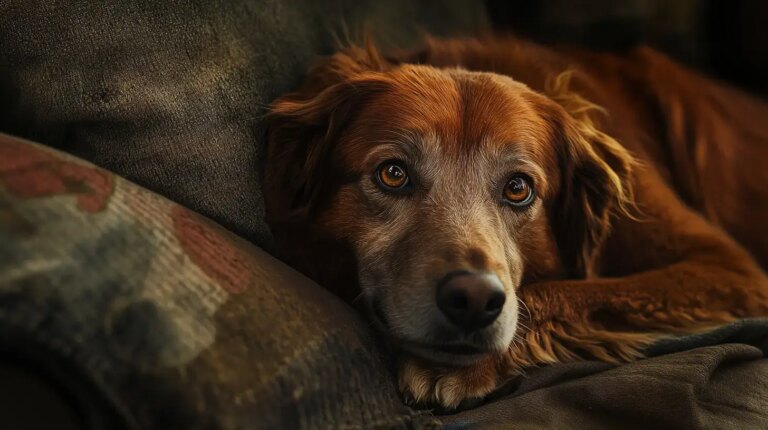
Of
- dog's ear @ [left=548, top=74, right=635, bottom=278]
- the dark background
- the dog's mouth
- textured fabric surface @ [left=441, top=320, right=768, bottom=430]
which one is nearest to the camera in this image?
textured fabric surface @ [left=441, top=320, right=768, bottom=430]

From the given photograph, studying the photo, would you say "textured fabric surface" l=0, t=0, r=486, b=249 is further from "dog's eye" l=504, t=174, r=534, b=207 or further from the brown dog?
"dog's eye" l=504, t=174, r=534, b=207

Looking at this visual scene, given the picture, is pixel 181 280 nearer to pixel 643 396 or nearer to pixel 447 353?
pixel 447 353

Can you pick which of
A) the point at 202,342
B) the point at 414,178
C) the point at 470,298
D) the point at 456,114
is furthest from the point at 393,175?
the point at 202,342

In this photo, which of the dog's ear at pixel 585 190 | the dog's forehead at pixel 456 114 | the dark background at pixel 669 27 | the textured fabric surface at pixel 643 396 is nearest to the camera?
the textured fabric surface at pixel 643 396

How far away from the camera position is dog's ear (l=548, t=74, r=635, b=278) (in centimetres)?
188

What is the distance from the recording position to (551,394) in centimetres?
151

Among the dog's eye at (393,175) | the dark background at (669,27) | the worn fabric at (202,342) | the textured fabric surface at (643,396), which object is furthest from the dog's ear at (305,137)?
the dark background at (669,27)

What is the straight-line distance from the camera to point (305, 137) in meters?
1.81

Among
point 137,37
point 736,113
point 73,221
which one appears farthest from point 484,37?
point 73,221

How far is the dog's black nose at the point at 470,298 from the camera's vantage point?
1.45 metres

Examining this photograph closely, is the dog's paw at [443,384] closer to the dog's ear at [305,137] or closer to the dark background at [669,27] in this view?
the dog's ear at [305,137]

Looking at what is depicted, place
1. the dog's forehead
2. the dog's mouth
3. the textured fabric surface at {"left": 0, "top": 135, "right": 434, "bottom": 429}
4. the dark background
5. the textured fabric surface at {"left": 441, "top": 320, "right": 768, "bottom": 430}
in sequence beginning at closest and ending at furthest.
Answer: the textured fabric surface at {"left": 0, "top": 135, "right": 434, "bottom": 429}
the textured fabric surface at {"left": 441, "top": 320, "right": 768, "bottom": 430}
the dog's mouth
the dog's forehead
the dark background

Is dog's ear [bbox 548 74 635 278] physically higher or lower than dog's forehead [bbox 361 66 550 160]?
lower

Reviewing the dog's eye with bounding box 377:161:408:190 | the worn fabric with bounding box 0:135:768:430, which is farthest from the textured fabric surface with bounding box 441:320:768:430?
the dog's eye with bounding box 377:161:408:190
